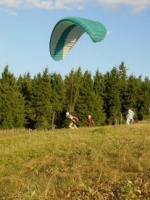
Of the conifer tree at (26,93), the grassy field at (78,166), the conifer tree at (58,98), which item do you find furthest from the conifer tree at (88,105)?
the grassy field at (78,166)

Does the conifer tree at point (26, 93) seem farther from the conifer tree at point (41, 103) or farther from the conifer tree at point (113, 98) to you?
the conifer tree at point (113, 98)

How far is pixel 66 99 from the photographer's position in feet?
169

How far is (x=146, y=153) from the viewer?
11.7 meters

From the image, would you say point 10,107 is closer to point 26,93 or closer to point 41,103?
point 41,103

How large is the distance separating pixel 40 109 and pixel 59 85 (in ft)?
19.5

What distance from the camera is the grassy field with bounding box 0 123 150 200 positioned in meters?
7.69

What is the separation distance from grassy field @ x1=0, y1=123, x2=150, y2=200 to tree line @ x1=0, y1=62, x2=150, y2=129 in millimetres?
28751

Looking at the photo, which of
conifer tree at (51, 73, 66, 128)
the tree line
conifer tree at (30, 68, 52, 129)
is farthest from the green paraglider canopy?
conifer tree at (51, 73, 66, 128)

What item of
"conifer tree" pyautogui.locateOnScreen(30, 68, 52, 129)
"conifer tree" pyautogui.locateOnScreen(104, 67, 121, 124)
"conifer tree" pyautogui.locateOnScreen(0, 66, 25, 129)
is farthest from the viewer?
"conifer tree" pyautogui.locateOnScreen(104, 67, 121, 124)

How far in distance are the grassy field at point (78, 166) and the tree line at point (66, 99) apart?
1132 inches

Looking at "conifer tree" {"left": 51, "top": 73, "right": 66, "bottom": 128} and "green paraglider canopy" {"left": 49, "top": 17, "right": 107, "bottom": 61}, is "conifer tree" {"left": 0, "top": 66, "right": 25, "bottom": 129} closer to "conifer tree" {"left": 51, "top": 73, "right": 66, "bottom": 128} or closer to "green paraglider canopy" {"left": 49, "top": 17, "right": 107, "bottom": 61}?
"conifer tree" {"left": 51, "top": 73, "right": 66, "bottom": 128}

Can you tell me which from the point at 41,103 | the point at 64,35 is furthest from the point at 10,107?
the point at 64,35

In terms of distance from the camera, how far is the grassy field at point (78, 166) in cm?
769

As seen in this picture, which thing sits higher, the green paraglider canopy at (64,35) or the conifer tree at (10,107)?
the green paraglider canopy at (64,35)
